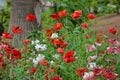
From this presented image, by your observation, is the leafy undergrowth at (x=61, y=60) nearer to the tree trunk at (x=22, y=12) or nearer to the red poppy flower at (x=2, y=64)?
the red poppy flower at (x=2, y=64)

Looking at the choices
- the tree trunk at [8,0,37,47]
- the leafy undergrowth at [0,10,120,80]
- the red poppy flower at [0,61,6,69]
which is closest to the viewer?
the leafy undergrowth at [0,10,120,80]

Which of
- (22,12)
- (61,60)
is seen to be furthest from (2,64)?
(22,12)

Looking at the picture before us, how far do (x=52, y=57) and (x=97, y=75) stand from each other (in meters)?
0.84

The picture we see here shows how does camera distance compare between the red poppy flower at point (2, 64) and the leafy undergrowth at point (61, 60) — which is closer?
the leafy undergrowth at point (61, 60)

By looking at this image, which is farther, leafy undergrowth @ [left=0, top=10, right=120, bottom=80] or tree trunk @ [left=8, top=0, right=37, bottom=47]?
tree trunk @ [left=8, top=0, right=37, bottom=47]

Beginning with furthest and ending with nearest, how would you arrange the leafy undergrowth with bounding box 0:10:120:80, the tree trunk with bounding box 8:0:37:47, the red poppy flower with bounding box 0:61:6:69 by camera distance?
the tree trunk with bounding box 8:0:37:47 < the red poppy flower with bounding box 0:61:6:69 < the leafy undergrowth with bounding box 0:10:120:80

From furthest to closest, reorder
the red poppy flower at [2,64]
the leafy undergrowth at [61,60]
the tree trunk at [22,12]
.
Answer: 1. the tree trunk at [22,12]
2. the red poppy flower at [2,64]
3. the leafy undergrowth at [61,60]

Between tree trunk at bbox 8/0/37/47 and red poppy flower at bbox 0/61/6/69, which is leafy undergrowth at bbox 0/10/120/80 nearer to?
red poppy flower at bbox 0/61/6/69

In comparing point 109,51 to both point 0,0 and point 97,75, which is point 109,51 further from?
point 0,0

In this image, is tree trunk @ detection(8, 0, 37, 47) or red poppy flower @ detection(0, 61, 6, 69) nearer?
red poppy flower @ detection(0, 61, 6, 69)

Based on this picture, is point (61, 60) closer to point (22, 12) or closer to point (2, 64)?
point (2, 64)

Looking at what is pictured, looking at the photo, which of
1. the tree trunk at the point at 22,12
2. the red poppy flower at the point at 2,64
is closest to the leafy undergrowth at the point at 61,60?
the red poppy flower at the point at 2,64

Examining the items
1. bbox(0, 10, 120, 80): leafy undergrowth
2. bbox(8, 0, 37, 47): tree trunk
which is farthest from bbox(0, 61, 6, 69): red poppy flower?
bbox(8, 0, 37, 47): tree trunk

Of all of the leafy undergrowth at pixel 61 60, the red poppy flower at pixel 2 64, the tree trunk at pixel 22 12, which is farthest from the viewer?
the tree trunk at pixel 22 12
